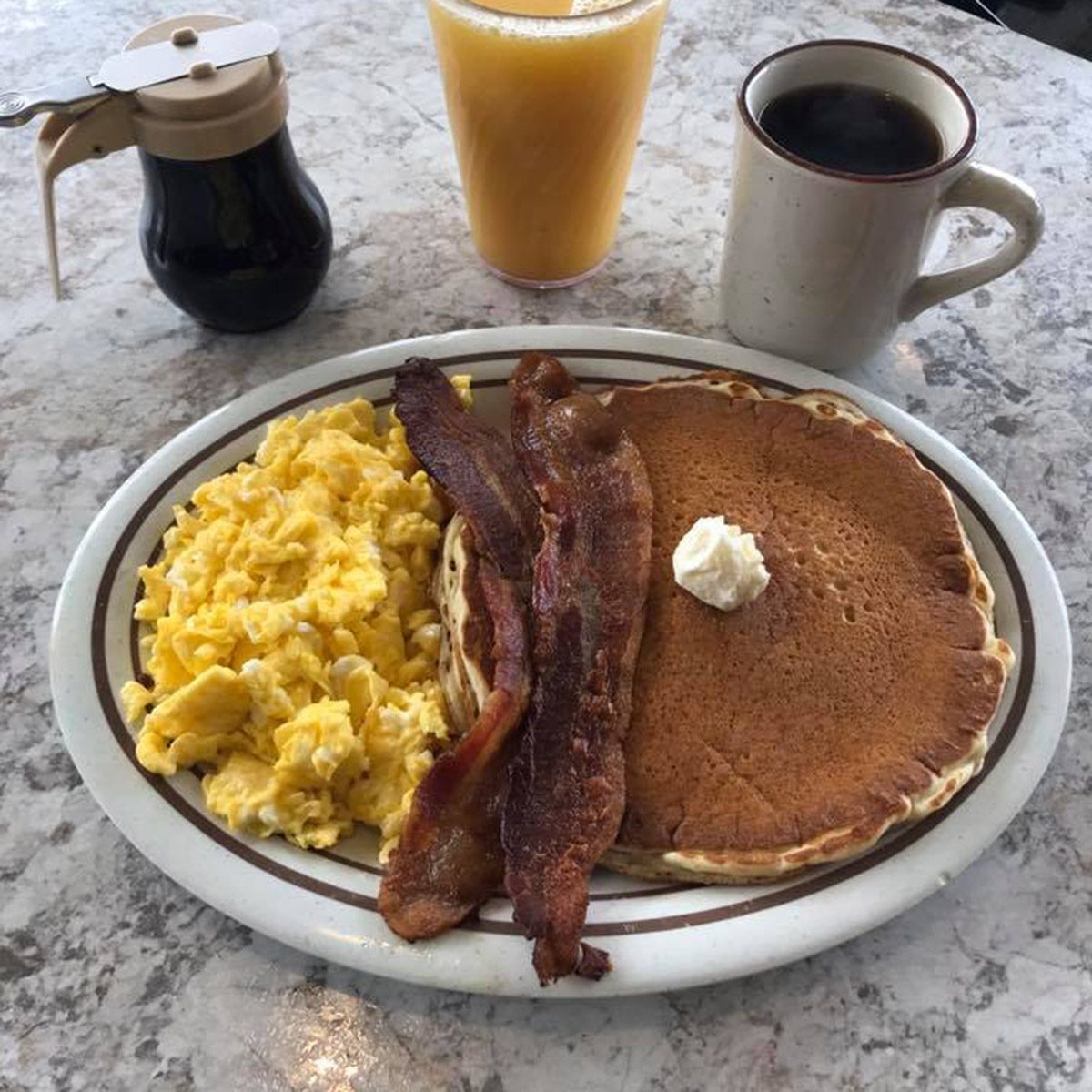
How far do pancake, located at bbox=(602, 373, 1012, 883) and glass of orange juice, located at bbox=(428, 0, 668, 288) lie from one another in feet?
1.27

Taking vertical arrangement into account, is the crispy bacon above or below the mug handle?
below

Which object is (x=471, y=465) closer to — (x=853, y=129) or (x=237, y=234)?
(x=237, y=234)

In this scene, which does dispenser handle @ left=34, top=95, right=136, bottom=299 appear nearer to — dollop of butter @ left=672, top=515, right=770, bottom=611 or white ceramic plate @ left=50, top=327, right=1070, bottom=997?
white ceramic plate @ left=50, top=327, right=1070, bottom=997

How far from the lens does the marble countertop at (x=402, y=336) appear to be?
3.48ft

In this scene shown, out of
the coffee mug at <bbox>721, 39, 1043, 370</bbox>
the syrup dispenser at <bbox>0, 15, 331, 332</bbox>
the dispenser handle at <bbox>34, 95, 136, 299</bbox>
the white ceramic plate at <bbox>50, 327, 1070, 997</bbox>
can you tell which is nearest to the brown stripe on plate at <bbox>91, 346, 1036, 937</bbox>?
the white ceramic plate at <bbox>50, 327, 1070, 997</bbox>

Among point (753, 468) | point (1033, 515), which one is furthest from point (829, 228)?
point (1033, 515)

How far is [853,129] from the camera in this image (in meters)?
1.49

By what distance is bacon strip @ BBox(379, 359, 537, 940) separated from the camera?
1059mm

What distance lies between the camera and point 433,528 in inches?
52.8

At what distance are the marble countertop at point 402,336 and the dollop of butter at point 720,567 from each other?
1.26ft

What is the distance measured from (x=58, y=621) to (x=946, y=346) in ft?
4.47

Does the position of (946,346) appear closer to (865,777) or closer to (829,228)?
(829,228)

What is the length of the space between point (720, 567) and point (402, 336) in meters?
0.74

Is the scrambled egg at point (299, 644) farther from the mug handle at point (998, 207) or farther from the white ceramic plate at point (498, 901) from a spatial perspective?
the mug handle at point (998, 207)
